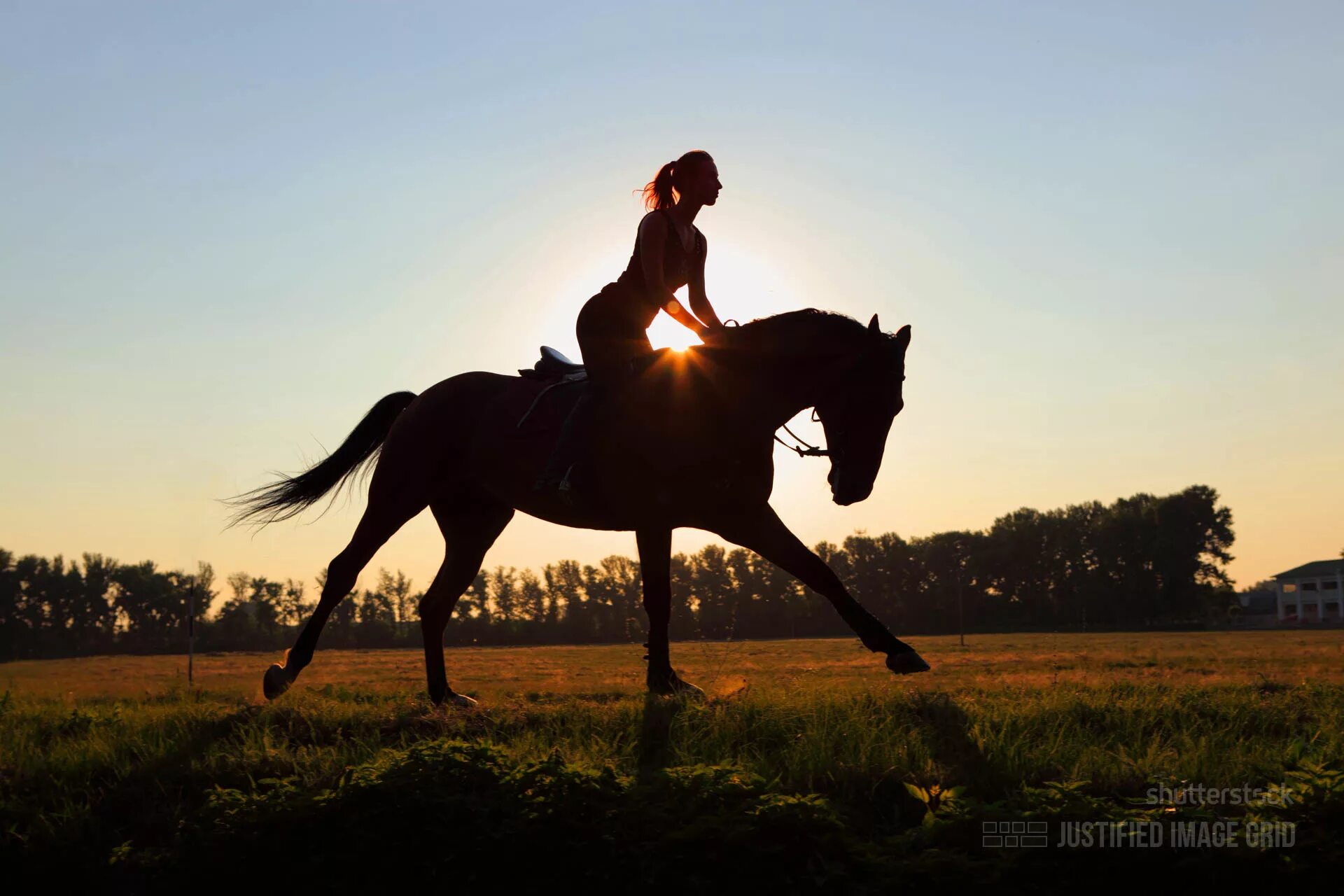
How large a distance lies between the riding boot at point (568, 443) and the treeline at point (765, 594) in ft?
245

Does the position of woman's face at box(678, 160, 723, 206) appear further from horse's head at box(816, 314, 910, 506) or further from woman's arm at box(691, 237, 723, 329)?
horse's head at box(816, 314, 910, 506)

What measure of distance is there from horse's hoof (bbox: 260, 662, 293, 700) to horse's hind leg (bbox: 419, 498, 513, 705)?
1.22m

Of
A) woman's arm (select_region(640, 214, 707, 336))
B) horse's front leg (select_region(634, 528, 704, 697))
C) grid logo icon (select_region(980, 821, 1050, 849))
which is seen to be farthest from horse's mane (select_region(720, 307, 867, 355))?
grid logo icon (select_region(980, 821, 1050, 849))

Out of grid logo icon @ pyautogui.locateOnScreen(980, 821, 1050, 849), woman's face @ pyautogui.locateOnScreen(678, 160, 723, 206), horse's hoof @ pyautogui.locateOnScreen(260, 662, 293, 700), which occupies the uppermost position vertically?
woman's face @ pyautogui.locateOnScreen(678, 160, 723, 206)

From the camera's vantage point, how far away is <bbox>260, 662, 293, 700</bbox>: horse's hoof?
9188 millimetres

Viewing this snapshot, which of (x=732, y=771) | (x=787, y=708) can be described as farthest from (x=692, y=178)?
(x=732, y=771)

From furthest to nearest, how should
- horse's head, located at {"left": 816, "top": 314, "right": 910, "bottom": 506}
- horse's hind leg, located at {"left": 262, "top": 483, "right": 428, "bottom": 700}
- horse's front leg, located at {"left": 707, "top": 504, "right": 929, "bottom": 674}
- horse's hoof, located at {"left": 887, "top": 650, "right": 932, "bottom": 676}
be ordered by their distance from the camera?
horse's hind leg, located at {"left": 262, "top": 483, "right": 428, "bottom": 700}, horse's front leg, located at {"left": 707, "top": 504, "right": 929, "bottom": 674}, horse's head, located at {"left": 816, "top": 314, "right": 910, "bottom": 506}, horse's hoof, located at {"left": 887, "top": 650, "right": 932, "bottom": 676}

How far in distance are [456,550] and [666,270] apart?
343 centimetres

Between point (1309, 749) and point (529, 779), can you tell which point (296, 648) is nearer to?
point (529, 779)

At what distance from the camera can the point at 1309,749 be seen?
613 centimetres

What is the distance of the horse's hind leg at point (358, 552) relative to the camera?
9523 millimetres

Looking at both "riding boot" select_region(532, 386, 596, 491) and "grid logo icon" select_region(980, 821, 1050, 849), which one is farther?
"riding boot" select_region(532, 386, 596, 491)

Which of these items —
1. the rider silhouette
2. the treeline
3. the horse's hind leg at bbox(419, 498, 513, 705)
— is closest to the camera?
the rider silhouette

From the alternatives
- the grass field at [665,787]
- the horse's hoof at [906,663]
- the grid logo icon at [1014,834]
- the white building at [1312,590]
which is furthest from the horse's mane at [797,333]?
the white building at [1312,590]
